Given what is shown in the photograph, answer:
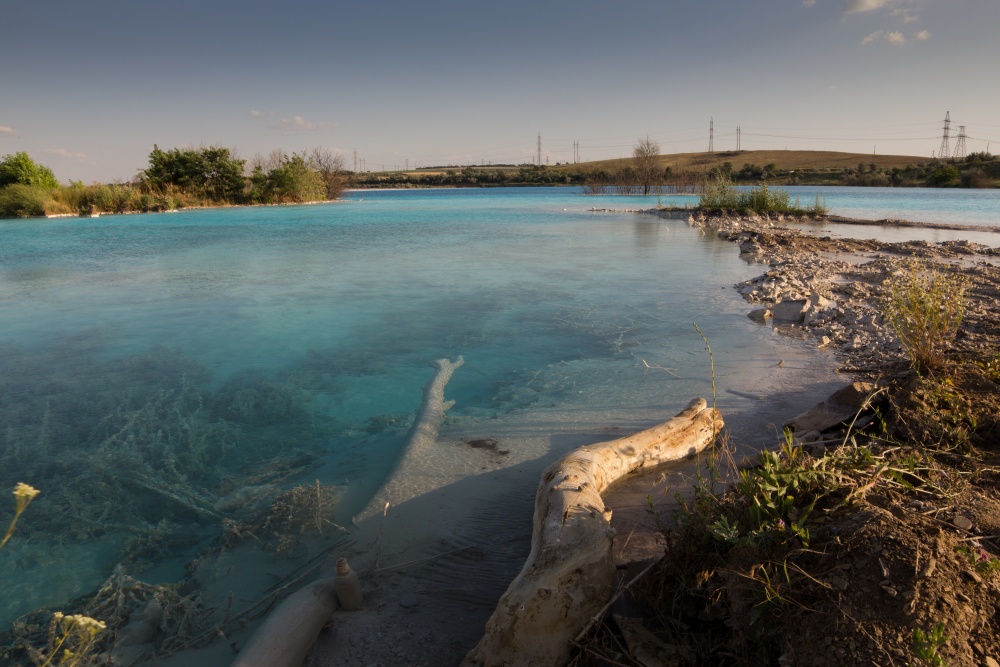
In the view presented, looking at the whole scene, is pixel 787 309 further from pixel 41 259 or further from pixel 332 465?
pixel 41 259

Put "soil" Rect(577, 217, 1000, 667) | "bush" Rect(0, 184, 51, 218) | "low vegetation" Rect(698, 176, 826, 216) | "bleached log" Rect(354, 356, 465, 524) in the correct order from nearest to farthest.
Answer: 1. "soil" Rect(577, 217, 1000, 667)
2. "bleached log" Rect(354, 356, 465, 524)
3. "low vegetation" Rect(698, 176, 826, 216)
4. "bush" Rect(0, 184, 51, 218)

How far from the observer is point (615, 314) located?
7.59 metres

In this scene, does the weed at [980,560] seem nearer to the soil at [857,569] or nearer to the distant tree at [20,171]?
the soil at [857,569]

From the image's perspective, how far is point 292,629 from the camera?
222cm

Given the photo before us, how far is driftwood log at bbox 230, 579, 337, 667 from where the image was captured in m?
2.11

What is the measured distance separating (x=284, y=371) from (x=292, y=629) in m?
3.81

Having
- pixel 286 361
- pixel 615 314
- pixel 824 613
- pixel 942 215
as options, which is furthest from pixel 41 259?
pixel 942 215

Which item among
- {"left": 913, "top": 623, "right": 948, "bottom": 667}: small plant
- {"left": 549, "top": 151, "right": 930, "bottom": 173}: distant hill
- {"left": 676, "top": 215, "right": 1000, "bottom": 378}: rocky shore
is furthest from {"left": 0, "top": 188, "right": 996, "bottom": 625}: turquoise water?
{"left": 549, "top": 151, "right": 930, "bottom": 173}: distant hill

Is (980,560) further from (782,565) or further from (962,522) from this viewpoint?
(782,565)

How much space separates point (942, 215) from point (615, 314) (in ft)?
64.9

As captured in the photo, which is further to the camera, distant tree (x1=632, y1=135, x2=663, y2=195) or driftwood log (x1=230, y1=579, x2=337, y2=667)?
distant tree (x1=632, y1=135, x2=663, y2=195)

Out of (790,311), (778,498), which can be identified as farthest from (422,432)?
(790,311)

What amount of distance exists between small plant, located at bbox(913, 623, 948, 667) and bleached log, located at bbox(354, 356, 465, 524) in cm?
254

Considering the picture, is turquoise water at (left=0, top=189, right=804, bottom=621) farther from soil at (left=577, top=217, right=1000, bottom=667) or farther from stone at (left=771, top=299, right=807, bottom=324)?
soil at (left=577, top=217, right=1000, bottom=667)
